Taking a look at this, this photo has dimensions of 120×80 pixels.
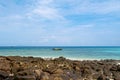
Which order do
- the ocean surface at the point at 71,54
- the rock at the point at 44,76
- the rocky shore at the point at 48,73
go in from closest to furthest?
the rock at the point at 44,76 < the rocky shore at the point at 48,73 < the ocean surface at the point at 71,54

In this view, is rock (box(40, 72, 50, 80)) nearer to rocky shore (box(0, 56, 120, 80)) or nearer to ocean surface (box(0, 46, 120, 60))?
rocky shore (box(0, 56, 120, 80))

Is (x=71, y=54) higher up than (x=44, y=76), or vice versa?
(x=44, y=76)

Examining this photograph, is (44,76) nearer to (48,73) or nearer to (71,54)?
(48,73)

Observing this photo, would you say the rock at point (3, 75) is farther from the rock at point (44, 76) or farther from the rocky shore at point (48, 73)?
the rock at point (44, 76)

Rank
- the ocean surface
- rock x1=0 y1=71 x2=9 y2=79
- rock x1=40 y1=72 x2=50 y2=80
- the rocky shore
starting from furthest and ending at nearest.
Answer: the ocean surface
rock x1=0 y1=71 x2=9 y2=79
the rocky shore
rock x1=40 y1=72 x2=50 y2=80

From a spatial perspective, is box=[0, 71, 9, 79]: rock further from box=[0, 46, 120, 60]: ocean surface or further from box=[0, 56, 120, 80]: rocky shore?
box=[0, 46, 120, 60]: ocean surface

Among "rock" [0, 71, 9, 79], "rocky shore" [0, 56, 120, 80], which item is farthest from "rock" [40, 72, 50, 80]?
"rock" [0, 71, 9, 79]

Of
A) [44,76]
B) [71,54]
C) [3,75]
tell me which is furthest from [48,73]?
[71,54]

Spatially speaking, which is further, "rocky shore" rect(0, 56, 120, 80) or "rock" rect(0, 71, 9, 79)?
"rock" rect(0, 71, 9, 79)

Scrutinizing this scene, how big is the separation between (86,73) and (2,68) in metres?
4.94

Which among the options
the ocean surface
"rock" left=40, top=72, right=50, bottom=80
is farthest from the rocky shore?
the ocean surface

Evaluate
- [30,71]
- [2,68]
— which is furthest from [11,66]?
[30,71]

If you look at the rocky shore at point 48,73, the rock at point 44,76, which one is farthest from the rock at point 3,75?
the rock at point 44,76

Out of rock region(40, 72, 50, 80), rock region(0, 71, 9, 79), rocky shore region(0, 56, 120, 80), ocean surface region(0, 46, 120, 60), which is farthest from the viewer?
ocean surface region(0, 46, 120, 60)
